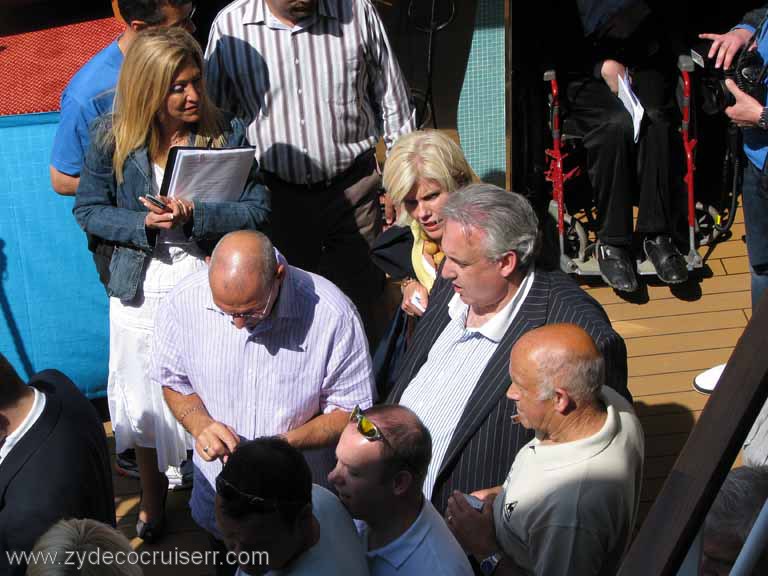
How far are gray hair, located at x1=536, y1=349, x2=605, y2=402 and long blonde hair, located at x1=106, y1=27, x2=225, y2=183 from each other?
1.70m

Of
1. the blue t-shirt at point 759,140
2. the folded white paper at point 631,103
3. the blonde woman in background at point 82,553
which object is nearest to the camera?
the blonde woman in background at point 82,553

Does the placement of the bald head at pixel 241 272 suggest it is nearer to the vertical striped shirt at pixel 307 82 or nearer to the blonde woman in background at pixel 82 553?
the blonde woman in background at pixel 82 553

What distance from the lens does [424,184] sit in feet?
11.4

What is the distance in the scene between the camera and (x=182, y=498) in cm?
421

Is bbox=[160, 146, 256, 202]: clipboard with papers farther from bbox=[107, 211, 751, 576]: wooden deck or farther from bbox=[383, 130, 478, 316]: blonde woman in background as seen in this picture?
bbox=[107, 211, 751, 576]: wooden deck

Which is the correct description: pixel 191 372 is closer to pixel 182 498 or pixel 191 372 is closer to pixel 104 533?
pixel 104 533

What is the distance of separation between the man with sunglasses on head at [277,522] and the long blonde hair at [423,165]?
4.73ft

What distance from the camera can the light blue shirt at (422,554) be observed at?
2.24 meters

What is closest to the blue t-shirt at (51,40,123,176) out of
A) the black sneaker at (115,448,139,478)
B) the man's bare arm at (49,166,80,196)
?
the man's bare arm at (49,166,80,196)

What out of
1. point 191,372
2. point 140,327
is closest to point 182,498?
point 140,327

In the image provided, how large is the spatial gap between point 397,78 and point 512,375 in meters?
2.15

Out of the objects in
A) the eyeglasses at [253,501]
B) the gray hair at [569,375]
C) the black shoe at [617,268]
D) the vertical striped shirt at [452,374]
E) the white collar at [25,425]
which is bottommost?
the black shoe at [617,268]

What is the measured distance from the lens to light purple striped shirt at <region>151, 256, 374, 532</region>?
2.95 m

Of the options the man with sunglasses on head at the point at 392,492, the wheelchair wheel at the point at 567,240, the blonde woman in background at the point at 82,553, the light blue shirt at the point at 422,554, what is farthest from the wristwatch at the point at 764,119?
the blonde woman in background at the point at 82,553
